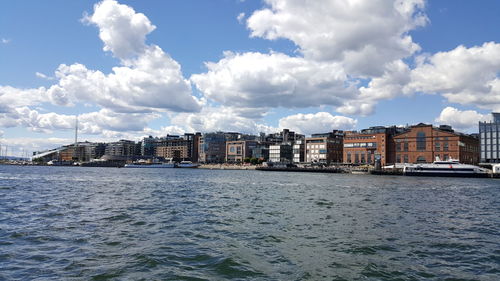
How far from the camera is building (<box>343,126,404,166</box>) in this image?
513 feet

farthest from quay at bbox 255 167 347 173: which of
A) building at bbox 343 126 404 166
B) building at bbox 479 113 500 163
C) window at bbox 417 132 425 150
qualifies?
building at bbox 479 113 500 163

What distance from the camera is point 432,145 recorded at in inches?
5655

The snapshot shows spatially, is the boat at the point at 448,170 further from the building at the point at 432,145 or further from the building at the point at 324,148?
the building at the point at 324,148

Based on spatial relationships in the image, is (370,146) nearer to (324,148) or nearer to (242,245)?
(324,148)

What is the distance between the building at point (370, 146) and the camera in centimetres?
15625

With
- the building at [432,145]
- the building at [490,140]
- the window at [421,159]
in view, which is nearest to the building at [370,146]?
the building at [432,145]

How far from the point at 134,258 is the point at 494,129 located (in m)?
173

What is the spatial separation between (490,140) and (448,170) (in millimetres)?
53953

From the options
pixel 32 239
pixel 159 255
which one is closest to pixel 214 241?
pixel 159 255

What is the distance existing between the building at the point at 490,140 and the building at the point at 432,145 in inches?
148

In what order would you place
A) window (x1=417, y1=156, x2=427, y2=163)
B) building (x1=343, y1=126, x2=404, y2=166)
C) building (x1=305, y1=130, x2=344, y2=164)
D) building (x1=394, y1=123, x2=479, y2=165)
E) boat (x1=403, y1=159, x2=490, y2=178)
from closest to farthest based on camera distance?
1. boat (x1=403, y1=159, x2=490, y2=178)
2. building (x1=394, y1=123, x2=479, y2=165)
3. window (x1=417, y1=156, x2=427, y2=163)
4. building (x1=343, y1=126, x2=404, y2=166)
5. building (x1=305, y1=130, x2=344, y2=164)

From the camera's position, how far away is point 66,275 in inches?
446

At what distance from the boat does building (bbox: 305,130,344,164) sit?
63160mm

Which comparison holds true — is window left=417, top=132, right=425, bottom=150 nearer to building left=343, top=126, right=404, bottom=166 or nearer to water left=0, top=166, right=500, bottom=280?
building left=343, top=126, right=404, bottom=166
